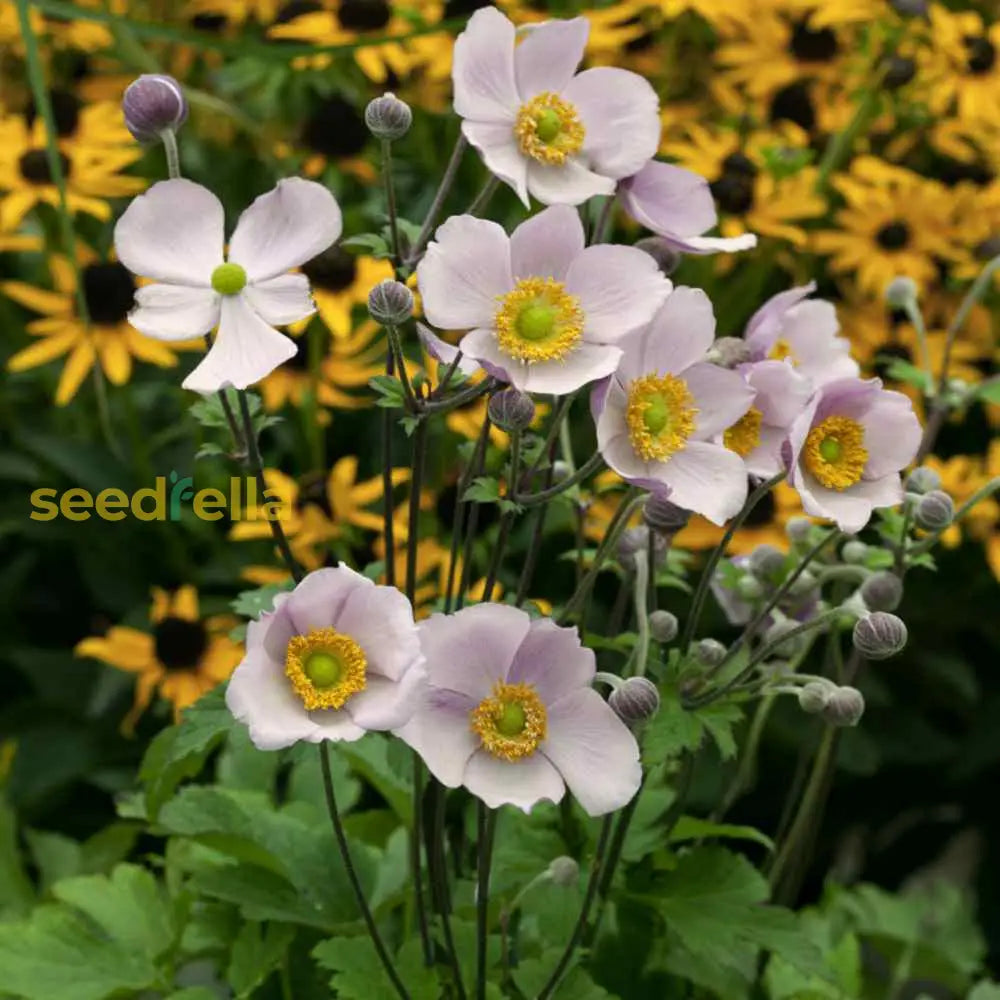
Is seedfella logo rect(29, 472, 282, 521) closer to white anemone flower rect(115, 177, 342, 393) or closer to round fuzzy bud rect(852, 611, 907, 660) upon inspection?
white anemone flower rect(115, 177, 342, 393)

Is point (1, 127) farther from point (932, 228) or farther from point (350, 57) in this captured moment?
point (932, 228)

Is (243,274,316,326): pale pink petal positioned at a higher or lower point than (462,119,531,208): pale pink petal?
lower

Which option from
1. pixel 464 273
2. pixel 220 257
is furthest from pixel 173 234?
pixel 464 273

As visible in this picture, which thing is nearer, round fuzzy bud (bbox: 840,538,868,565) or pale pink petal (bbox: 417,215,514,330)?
pale pink petal (bbox: 417,215,514,330)

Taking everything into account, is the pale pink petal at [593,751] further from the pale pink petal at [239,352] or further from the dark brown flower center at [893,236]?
the dark brown flower center at [893,236]

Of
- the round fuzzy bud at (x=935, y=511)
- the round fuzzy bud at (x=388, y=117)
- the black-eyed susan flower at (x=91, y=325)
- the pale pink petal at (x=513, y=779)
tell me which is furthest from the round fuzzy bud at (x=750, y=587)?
the black-eyed susan flower at (x=91, y=325)

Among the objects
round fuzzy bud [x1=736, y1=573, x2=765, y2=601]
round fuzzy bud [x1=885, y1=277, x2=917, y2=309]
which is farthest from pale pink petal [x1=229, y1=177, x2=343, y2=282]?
round fuzzy bud [x1=885, y1=277, x2=917, y2=309]

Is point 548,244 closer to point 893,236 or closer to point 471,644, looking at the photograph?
point 471,644
